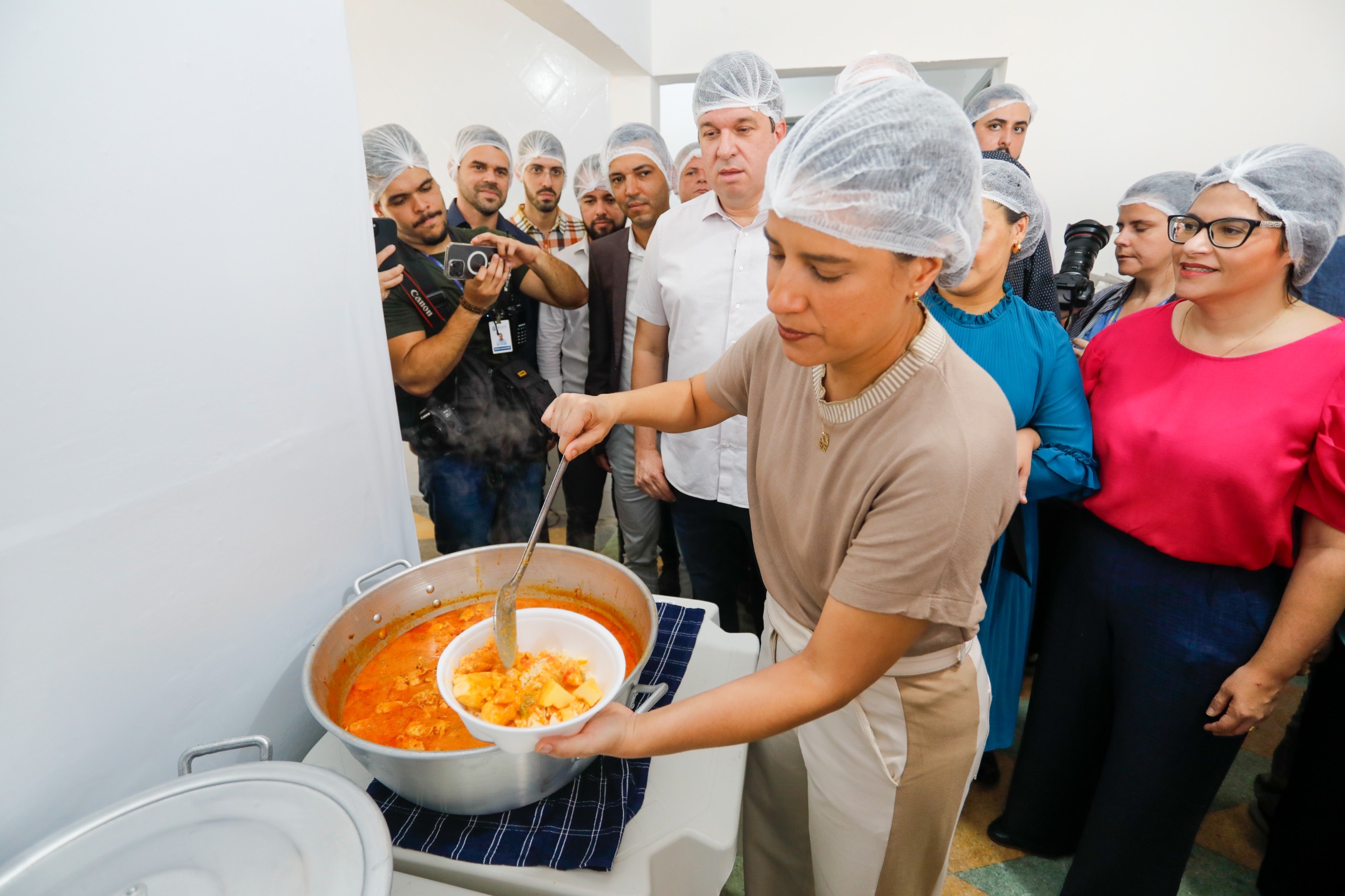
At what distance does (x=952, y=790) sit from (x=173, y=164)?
1450 mm

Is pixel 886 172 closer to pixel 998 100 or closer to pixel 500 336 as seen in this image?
pixel 500 336

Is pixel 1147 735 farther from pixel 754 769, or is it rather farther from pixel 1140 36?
pixel 1140 36

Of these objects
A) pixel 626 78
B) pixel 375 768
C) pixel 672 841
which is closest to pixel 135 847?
pixel 375 768

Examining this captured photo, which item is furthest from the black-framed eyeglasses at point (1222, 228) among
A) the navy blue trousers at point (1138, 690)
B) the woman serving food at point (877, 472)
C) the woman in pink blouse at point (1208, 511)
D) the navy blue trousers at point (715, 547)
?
the navy blue trousers at point (715, 547)

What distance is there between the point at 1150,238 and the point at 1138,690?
1660 mm

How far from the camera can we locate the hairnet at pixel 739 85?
6.10 feet

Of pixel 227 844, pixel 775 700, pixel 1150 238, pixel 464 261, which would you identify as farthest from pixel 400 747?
pixel 1150 238

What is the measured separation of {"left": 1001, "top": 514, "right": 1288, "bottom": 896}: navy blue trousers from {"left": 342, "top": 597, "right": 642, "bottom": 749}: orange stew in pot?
1092 mm

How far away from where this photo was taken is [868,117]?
0.79m

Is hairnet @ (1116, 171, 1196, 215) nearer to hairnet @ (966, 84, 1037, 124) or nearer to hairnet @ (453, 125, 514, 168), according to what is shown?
hairnet @ (966, 84, 1037, 124)

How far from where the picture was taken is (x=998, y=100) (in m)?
2.81

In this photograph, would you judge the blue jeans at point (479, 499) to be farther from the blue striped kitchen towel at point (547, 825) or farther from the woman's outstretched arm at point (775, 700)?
the woman's outstretched arm at point (775, 700)

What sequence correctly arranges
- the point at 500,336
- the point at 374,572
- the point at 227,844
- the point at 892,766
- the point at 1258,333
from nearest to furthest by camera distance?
the point at 227,844
the point at 892,766
the point at 374,572
the point at 1258,333
the point at 500,336

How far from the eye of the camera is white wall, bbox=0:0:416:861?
0.66 metres
